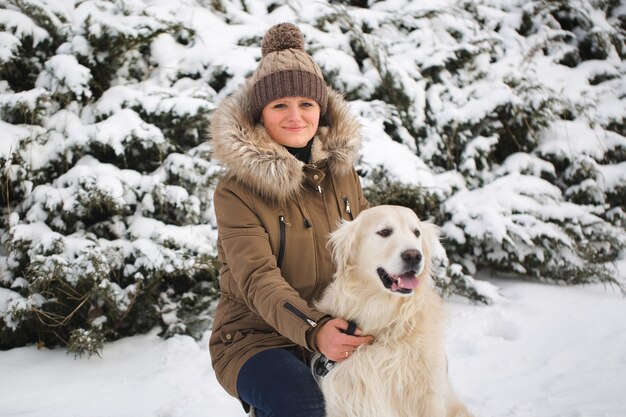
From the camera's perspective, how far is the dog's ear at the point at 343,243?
1903 mm

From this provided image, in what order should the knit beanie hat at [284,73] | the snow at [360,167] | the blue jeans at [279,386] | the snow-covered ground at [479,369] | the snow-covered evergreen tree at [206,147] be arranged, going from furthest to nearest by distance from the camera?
1. the snow-covered evergreen tree at [206,147]
2. the snow at [360,167]
3. the snow-covered ground at [479,369]
4. the knit beanie hat at [284,73]
5. the blue jeans at [279,386]

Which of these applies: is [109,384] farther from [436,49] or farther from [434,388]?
[436,49]

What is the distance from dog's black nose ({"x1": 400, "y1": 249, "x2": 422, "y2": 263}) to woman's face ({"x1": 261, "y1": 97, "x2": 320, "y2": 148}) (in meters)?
0.83

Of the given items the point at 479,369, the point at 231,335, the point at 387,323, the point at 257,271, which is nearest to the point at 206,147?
the point at 231,335

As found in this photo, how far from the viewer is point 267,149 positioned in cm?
209

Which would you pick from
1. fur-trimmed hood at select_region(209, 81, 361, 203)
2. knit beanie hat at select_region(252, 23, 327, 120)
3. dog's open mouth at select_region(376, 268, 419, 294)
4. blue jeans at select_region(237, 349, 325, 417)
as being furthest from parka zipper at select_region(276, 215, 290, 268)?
knit beanie hat at select_region(252, 23, 327, 120)

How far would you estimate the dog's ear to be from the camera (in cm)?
190

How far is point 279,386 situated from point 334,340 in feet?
1.05

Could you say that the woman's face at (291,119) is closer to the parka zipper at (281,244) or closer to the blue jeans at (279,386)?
the parka zipper at (281,244)

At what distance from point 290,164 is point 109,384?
225 cm

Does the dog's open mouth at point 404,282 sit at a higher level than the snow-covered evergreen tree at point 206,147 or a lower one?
higher

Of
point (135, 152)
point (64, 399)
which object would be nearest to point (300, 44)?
point (135, 152)

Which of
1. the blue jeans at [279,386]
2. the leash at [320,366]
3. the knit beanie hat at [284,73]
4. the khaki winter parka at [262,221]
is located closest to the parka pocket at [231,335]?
the khaki winter parka at [262,221]

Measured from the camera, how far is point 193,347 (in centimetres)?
354
